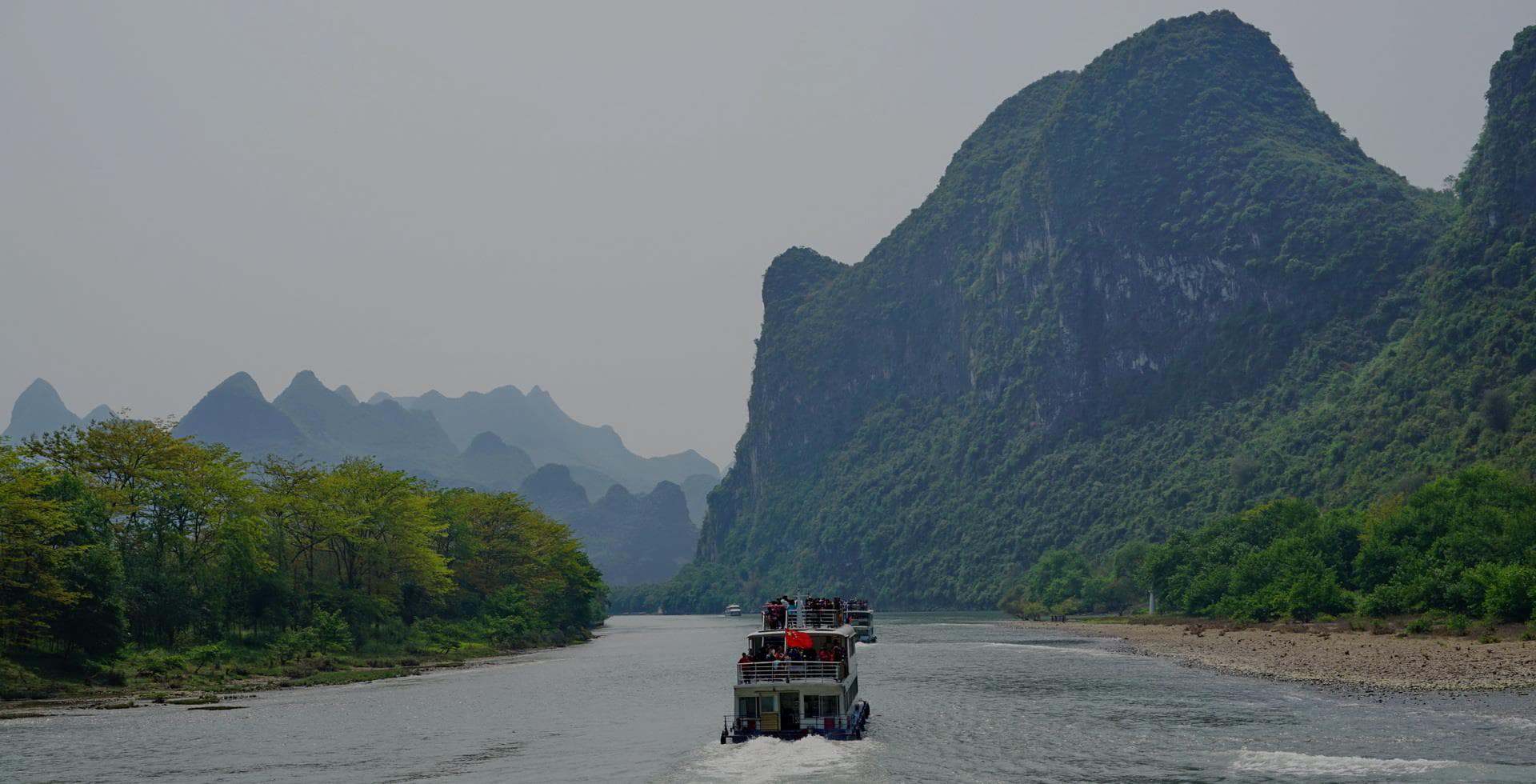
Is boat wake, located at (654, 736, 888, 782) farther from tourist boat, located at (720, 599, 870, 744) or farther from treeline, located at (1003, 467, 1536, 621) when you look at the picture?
treeline, located at (1003, 467, 1536, 621)

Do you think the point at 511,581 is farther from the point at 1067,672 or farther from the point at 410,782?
the point at 410,782

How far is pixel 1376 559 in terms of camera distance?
9419 centimetres

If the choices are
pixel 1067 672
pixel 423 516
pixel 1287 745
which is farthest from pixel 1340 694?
pixel 423 516

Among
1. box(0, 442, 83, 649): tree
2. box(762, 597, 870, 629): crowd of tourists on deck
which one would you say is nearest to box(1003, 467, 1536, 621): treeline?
box(762, 597, 870, 629): crowd of tourists on deck

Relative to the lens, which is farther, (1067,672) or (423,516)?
(423,516)

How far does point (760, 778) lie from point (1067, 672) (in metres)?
41.6

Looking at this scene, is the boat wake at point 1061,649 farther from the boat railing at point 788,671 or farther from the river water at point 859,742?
the boat railing at point 788,671

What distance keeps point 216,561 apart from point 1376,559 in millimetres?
85649

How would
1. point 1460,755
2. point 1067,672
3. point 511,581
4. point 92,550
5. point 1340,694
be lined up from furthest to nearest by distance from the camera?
1. point 511,581
2. point 1067,672
3. point 92,550
4. point 1340,694
5. point 1460,755

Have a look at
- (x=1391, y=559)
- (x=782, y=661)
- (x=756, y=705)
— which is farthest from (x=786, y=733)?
(x=1391, y=559)

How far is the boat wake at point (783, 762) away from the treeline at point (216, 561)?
126 feet

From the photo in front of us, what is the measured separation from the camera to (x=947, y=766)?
40.3 m

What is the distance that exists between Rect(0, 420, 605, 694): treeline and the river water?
910 centimetres

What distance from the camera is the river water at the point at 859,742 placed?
127 feet
